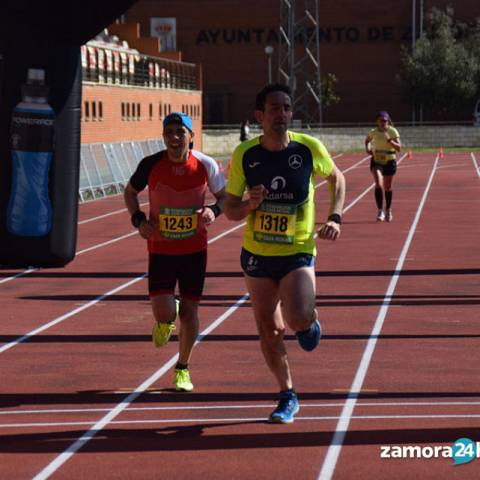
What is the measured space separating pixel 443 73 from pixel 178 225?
230ft

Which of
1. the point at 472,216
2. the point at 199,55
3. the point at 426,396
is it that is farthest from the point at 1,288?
the point at 199,55

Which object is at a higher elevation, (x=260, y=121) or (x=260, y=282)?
(x=260, y=121)

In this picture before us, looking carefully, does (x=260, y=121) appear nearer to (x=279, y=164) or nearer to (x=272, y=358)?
(x=279, y=164)

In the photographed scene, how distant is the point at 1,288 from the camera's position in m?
17.2

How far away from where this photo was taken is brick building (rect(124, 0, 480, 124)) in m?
83.4

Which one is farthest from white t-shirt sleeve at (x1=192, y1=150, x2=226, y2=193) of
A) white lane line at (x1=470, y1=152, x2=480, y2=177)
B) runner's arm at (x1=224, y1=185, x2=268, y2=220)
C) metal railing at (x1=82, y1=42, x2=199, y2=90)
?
white lane line at (x1=470, y1=152, x2=480, y2=177)

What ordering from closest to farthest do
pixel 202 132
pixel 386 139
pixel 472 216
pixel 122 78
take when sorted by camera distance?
pixel 386 139 → pixel 472 216 → pixel 122 78 → pixel 202 132

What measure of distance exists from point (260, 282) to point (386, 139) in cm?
1750

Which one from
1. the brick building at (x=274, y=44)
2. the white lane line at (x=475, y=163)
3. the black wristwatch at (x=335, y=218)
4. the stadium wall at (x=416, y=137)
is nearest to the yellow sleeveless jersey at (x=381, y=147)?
the black wristwatch at (x=335, y=218)

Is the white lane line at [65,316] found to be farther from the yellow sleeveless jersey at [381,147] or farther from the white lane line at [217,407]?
the yellow sleeveless jersey at [381,147]

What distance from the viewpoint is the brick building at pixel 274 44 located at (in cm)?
8338

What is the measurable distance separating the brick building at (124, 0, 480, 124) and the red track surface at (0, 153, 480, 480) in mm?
63884

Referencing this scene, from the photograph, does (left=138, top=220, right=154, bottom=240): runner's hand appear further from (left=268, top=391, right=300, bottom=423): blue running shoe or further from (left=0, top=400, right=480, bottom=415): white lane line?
(left=268, top=391, right=300, bottom=423): blue running shoe

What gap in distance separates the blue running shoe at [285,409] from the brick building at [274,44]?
243 feet
